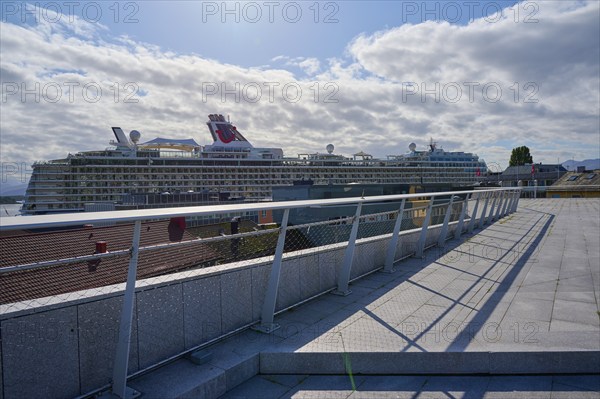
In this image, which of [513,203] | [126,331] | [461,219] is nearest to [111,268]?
[126,331]

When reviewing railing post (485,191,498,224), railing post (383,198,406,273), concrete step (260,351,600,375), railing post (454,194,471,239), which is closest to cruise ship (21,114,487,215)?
railing post (485,191,498,224)

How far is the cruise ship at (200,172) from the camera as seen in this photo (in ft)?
162

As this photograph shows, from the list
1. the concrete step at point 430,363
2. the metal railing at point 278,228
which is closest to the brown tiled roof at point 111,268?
the metal railing at point 278,228

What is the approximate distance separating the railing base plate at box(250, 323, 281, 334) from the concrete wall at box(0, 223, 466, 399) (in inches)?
3.3

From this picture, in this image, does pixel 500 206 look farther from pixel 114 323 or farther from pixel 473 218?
pixel 114 323

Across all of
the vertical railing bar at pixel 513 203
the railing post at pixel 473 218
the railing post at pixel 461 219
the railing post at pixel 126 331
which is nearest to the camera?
the railing post at pixel 126 331

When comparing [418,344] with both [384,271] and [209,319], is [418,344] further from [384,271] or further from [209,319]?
[384,271]

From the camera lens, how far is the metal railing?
206 centimetres

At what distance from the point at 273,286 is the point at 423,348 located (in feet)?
4.36

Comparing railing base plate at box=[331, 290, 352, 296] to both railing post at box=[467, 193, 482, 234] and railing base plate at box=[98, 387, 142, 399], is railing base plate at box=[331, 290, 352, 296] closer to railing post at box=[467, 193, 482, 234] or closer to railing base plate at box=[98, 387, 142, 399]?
railing base plate at box=[98, 387, 142, 399]

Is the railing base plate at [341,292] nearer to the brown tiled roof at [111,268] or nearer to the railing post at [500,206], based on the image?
the brown tiled roof at [111,268]

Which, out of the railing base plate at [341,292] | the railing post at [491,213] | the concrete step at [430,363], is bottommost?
the concrete step at [430,363]

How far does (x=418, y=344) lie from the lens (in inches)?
119

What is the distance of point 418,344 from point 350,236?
169 centimetres
